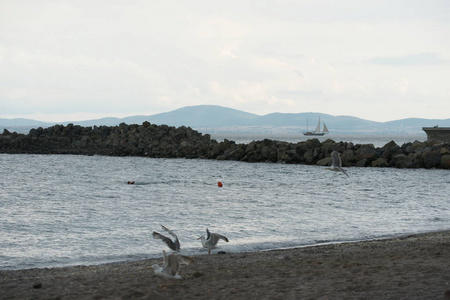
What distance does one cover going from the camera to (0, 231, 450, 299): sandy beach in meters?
7.41

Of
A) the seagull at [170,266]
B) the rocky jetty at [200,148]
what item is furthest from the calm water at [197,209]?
the seagull at [170,266]

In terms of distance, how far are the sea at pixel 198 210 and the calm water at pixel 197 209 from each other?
0.12 ft

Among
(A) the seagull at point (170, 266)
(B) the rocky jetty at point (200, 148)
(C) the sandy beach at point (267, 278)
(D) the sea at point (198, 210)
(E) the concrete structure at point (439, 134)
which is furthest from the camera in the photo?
(E) the concrete structure at point (439, 134)

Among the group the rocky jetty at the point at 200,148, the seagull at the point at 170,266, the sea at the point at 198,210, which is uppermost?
the rocky jetty at the point at 200,148

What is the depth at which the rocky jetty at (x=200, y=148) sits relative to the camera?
4319 centimetres

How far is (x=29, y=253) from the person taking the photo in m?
12.2

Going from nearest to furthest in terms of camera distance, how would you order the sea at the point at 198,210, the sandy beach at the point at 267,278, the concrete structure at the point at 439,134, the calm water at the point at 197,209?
1. the sandy beach at the point at 267,278
2. the sea at the point at 198,210
3. the calm water at the point at 197,209
4. the concrete structure at the point at 439,134

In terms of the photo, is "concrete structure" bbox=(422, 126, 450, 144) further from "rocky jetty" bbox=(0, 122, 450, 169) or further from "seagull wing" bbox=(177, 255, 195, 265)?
"seagull wing" bbox=(177, 255, 195, 265)

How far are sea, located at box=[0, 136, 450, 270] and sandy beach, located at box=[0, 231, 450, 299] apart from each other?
6.15ft

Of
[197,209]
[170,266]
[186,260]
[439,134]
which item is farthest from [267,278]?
[439,134]

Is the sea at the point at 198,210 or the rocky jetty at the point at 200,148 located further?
the rocky jetty at the point at 200,148

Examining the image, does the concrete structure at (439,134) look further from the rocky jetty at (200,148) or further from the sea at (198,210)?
the sea at (198,210)

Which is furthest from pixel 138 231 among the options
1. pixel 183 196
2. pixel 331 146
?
pixel 331 146

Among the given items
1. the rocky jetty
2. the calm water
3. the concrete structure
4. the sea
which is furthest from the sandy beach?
the concrete structure
